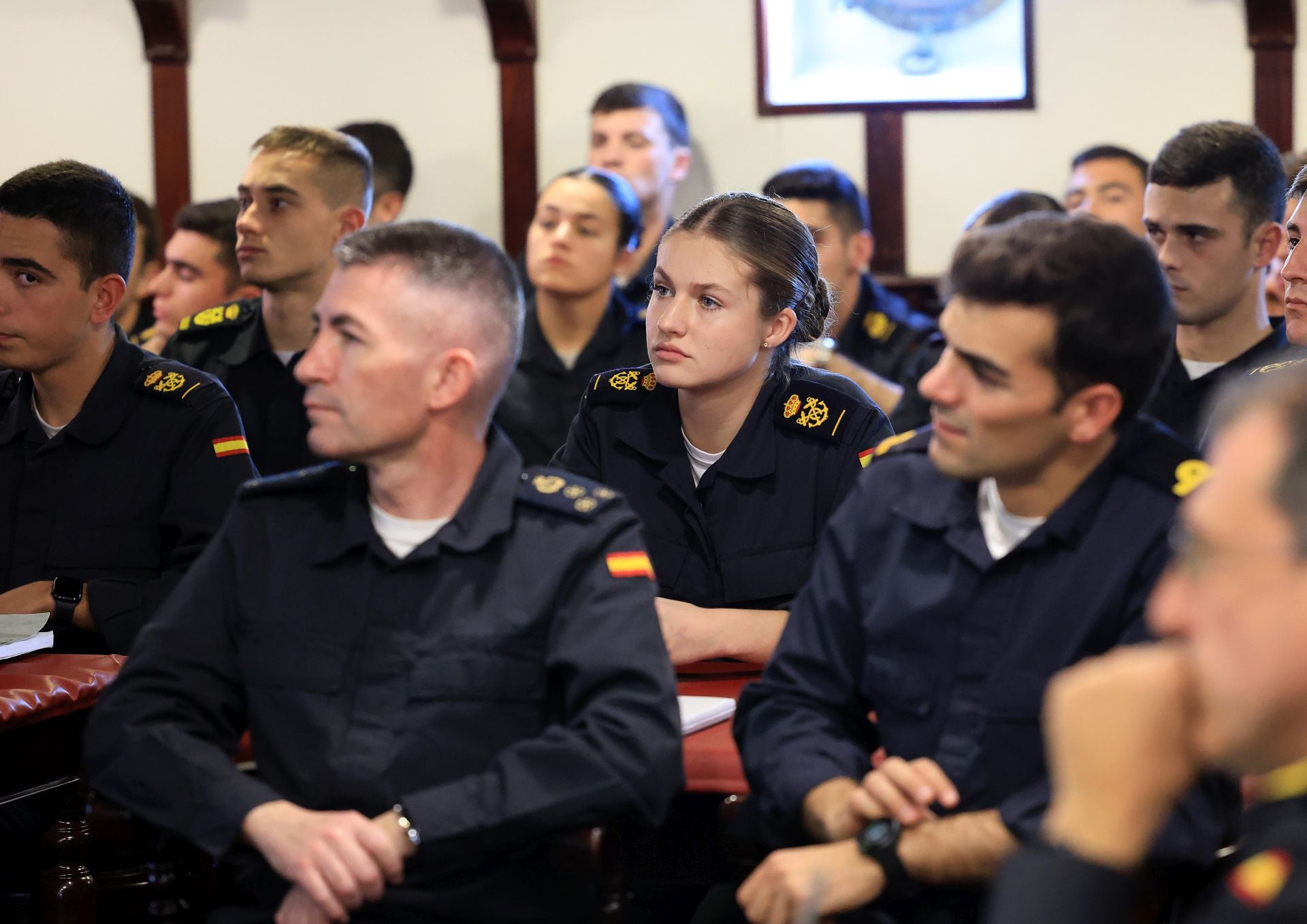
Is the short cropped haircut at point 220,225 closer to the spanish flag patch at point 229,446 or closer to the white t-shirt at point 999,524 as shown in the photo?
the spanish flag patch at point 229,446

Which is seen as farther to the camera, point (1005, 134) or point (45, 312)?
Result: point (1005, 134)

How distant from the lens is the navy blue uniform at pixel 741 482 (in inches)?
100

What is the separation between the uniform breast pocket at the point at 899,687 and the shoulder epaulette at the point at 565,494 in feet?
1.25

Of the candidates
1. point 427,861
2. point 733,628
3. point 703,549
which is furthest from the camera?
point 703,549

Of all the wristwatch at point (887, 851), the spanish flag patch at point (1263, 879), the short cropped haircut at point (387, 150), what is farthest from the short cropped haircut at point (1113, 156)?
the spanish flag patch at point (1263, 879)

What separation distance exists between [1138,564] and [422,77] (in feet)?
14.6

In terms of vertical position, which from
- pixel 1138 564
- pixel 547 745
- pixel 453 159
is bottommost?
pixel 547 745

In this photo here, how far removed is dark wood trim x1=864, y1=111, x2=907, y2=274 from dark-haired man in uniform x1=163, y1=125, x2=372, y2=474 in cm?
222

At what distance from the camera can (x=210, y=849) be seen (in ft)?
5.57

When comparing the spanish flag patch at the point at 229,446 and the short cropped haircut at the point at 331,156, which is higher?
the short cropped haircut at the point at 331,156

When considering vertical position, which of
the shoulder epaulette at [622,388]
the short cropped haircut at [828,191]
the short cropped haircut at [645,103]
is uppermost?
the short cropped haircut at [645,103]

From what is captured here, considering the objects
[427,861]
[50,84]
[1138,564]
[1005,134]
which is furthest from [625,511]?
[50,84]

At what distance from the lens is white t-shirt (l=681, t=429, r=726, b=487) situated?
104 inches

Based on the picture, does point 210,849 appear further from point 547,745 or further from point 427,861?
point 547,745
